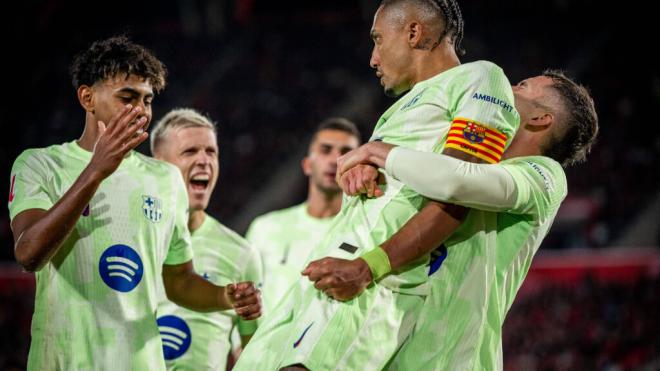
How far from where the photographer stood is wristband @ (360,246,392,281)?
2.83 metres

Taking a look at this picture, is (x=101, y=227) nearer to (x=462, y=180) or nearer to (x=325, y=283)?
(x=325, y=283)

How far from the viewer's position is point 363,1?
26.7 metres

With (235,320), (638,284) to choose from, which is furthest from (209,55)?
(235,320)

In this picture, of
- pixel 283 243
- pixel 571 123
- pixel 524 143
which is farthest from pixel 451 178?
pixel 283 243

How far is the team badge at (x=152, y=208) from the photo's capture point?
11.6ft

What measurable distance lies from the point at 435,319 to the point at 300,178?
59.5ft

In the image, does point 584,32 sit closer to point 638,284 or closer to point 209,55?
point 209,55

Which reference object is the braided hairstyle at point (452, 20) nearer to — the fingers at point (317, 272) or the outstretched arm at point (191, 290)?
the fingers at point (317, 272)

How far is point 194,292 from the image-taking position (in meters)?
3.83

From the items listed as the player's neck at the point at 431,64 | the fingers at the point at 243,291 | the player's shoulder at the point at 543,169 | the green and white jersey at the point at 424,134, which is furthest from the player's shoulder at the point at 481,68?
the fingers at the point at 243,291

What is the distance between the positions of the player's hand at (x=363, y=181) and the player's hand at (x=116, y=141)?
31.4 inches

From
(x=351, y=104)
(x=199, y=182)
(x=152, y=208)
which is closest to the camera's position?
(x=152, y=208)

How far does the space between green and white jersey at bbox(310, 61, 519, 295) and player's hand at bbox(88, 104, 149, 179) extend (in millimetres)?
815

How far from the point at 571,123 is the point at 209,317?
2.43 meters
